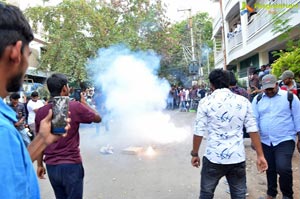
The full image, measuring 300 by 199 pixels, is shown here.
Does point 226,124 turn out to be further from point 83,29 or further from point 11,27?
point 83,29

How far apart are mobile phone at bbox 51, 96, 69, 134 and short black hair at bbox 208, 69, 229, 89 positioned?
1913 mm

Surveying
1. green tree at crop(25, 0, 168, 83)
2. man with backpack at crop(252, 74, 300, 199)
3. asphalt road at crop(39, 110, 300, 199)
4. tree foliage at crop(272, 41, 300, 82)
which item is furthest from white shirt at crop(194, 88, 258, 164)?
green tree at crop(25, 0, 168, 83)

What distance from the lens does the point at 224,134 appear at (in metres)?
3.40

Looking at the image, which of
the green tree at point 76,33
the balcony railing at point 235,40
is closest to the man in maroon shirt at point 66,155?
the green tree at point 76,33

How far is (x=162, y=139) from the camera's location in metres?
10.4

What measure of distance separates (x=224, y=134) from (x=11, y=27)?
103 inches

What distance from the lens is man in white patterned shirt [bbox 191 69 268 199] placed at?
3.38 m

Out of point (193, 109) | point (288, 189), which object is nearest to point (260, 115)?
point (288, 189)

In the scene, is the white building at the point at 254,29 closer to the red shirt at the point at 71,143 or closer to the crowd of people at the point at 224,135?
the crowd of people at the point at 224,135

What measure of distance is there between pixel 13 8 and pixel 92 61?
1660 centimetres

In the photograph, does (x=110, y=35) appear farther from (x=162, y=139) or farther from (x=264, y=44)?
(x=162, y=139)

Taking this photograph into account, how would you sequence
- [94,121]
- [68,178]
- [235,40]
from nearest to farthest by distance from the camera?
[68,178] < [94,121] < [235,40]

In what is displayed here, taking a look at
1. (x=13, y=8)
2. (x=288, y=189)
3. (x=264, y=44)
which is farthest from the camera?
(x=264, y=44)

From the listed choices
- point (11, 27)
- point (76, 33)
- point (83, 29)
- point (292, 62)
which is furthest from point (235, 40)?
point (11, 27)
